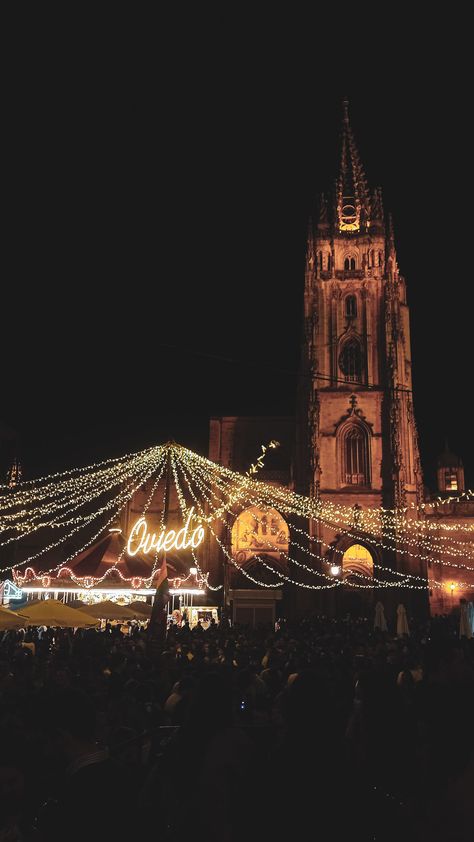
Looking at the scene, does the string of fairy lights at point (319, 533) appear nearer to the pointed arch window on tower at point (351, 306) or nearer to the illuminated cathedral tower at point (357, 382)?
the illuminated cathedral tower at point (357, 382)

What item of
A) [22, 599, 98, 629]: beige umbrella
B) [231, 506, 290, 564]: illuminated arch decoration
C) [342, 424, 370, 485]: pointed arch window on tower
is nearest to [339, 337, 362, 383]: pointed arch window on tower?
[342, 424, 370, 485]: pointed arch window on tower

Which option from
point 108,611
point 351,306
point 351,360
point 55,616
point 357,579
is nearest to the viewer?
point 55,616

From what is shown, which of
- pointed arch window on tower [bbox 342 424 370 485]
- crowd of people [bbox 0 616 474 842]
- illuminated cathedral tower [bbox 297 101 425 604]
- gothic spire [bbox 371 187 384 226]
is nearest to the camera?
crowd of people [bbox 0 616 474 842]

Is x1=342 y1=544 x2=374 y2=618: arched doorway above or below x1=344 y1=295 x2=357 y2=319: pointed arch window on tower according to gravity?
below

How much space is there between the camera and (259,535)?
155 ft

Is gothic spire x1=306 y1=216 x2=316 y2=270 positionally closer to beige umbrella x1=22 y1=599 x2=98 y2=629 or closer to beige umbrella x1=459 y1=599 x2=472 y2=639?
beige umbrella x1=459 y1=599 x2=472 y2=639

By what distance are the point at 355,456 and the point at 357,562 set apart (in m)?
6.95

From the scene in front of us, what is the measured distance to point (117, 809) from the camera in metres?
3.06

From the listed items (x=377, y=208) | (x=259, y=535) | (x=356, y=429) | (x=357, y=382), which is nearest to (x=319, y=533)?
(x=259, y=535)

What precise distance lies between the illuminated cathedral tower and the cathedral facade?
2.8 inches

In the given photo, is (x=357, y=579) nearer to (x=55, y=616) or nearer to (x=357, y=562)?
(x=357, y=562)

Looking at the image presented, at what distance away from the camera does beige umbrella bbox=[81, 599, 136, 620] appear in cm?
2019

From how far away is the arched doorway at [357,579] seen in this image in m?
41.3

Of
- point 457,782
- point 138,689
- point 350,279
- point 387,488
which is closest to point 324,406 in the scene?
point 387,488
